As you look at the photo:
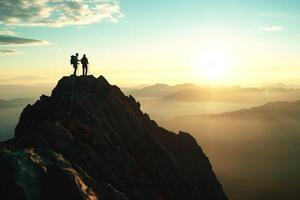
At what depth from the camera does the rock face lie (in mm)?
38469

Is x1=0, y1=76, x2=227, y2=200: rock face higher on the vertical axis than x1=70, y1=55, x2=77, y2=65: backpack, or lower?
lower

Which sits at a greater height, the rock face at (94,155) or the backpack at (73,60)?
the backpack at (73,60)

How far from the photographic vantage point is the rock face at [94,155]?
38.5m

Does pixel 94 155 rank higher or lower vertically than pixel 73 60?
lower

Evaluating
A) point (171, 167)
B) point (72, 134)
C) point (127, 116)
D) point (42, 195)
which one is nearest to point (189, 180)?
point (171, 167)

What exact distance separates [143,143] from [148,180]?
13774mm

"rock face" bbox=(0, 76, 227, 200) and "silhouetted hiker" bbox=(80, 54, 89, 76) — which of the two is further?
"silhouetted hiker" bbox=(80, 54, 89, 76)

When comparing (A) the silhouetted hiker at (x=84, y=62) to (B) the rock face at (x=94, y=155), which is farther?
(A) the silhouetted hiker at (x=84, y=62)

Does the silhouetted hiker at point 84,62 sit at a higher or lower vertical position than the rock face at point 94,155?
Answer: higher

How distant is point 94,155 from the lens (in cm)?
5412

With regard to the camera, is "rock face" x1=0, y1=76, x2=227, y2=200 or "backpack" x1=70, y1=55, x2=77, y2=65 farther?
"backpack" x1=70, y1=55, x2=77, y2=65

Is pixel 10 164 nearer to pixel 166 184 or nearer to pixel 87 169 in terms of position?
pixel 87 169

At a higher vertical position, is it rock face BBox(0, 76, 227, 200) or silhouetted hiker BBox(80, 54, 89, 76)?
silhouetted hiker BBox(80, 54, 89, 76)

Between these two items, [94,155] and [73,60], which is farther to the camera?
[73,60]
